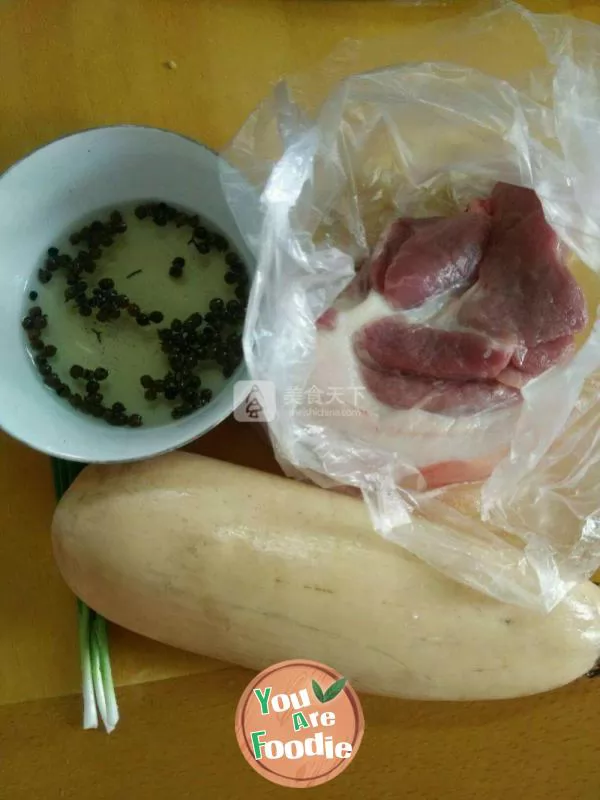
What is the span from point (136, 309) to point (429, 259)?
0.29 m

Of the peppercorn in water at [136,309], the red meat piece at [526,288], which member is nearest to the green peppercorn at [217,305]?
the peppercorn in water at [136,309]

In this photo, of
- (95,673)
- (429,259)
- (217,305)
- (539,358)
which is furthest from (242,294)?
(95,673)

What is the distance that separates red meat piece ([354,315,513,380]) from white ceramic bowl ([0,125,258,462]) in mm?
127

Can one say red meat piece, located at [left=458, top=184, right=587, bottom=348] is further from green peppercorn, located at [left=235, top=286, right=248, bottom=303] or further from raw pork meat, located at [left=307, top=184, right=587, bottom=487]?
green peppercorn, located at [left=235, top=286, right=248, bottom=303]

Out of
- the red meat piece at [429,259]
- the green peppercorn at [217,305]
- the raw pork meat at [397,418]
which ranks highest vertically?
the red meat piece at [429,259]

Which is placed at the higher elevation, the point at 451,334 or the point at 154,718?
the point at 451,334

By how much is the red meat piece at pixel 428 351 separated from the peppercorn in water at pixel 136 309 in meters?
0.13

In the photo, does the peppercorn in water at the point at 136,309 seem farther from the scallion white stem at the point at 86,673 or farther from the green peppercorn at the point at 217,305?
the scallion white stem at the point at 86,673

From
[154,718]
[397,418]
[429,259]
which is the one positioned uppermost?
[429,259]

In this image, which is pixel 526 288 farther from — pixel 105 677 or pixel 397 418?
pixel 105 677

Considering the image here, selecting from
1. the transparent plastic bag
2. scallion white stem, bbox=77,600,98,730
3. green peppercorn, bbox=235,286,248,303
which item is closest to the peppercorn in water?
green peppercorn, bbox=235,286,248,303

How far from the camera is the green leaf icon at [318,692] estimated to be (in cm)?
67

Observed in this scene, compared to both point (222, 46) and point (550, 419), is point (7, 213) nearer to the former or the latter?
point (222, 46)

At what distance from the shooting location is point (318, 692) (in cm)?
67
